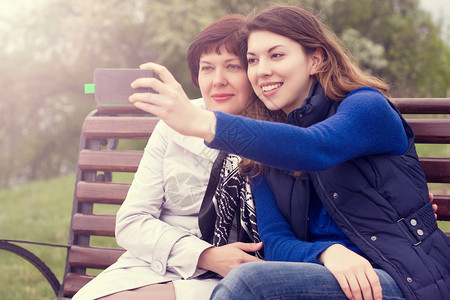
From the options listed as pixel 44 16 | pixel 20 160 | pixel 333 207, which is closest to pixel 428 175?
pixel 333 207

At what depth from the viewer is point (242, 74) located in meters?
2.36

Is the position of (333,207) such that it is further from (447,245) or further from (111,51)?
(111,51)

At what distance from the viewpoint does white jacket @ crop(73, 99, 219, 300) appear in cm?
221

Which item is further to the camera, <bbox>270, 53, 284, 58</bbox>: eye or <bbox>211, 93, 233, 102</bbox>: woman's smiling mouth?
<bbox>211, 93, 233, 102</bbox>: woman's smiling mouth

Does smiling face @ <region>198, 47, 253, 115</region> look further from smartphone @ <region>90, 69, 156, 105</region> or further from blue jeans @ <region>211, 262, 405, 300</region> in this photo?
blue jeans @ <region>211, 262, 405, 300</region>

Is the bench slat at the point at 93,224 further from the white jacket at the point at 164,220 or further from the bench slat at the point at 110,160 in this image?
the white jacket at the point at 164,220

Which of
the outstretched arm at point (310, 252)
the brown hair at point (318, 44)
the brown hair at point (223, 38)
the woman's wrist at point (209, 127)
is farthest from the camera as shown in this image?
the brown hair at point (223, 38)

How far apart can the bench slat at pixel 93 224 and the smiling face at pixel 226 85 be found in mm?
912

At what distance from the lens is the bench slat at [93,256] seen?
2.79 m

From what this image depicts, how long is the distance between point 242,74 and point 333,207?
31.3 inches

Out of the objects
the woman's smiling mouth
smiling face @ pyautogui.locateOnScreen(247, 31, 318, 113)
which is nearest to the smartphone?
smiling face @ pyautogui.locateOnScreen(247, 31, 318, 113)

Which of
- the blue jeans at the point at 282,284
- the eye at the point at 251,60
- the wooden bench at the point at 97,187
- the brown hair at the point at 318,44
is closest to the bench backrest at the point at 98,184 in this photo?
the wooden bench at the point at 97,187

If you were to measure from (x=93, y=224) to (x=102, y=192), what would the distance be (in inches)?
7.0

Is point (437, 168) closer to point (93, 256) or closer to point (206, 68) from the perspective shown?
point (206, 68)
